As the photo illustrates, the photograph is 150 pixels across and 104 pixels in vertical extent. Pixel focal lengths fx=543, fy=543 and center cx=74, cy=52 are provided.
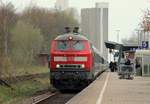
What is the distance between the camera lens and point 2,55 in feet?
129

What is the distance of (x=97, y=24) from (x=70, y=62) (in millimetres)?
93519

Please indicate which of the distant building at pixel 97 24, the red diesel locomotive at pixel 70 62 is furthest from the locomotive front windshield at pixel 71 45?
the distant building at pixel 97 24

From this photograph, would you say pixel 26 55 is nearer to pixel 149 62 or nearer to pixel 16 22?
pixel 16 22

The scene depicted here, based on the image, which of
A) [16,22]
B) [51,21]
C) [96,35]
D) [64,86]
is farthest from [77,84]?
[96,35]

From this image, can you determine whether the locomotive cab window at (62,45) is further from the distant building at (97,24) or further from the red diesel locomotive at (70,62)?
the distant building at (97,24)

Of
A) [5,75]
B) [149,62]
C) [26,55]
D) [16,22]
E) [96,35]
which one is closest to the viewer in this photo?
[5,75]

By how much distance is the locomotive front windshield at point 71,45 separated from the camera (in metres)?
31.7

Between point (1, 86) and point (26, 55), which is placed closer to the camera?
point (1, 86)

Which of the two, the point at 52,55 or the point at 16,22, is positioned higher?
the point at 16,22

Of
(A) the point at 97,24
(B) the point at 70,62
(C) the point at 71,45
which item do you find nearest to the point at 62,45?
(C) the point at 71,45

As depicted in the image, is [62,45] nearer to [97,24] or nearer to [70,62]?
[70,62]

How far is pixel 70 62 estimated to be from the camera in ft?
102

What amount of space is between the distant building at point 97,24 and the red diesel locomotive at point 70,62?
3045 inches

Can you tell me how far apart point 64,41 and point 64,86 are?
2665 millimetres
